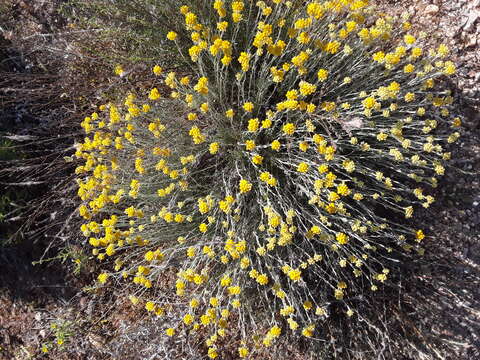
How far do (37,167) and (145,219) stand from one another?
5.06 feet

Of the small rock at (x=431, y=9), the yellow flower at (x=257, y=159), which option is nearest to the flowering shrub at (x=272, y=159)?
the yellow flower at (x=257, y=159)

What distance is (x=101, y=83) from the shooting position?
152 inches

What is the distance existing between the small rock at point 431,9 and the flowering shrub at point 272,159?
1.14ft

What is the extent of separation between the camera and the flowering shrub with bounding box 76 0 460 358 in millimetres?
2504

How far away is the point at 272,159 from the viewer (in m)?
2.79

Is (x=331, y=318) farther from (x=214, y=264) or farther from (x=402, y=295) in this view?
(x=214, y=264)

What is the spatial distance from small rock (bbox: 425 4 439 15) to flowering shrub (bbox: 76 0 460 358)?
13.7 inches

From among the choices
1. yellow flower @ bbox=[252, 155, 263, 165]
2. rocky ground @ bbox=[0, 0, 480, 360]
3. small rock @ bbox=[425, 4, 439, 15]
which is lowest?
rocky ground @ bbox=[0, 0, 480, 360]

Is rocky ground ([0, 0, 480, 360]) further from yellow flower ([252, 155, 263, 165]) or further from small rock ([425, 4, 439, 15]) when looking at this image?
yellow flower ([252, 155, 263, 165])

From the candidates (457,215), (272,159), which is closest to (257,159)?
(272,159)

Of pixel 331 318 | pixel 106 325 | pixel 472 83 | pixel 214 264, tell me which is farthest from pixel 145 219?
pixel 472 83

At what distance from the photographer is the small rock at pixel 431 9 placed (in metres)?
3.25

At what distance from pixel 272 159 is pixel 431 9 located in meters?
1.94

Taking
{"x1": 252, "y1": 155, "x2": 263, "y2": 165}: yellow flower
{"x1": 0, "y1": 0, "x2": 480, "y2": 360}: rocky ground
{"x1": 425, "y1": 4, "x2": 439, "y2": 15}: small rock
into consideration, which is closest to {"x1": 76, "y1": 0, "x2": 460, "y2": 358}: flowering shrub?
{"x1": 252, "y1": 155, "x2": 263, "y2": 165}: yellow flower
